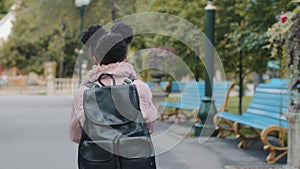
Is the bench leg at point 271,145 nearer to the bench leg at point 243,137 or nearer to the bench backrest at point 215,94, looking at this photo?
the bench leg at point 243,137

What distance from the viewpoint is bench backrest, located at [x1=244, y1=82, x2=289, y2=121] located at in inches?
276

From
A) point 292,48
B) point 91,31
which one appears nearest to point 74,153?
point 292,48

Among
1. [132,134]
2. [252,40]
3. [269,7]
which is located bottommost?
[132,134]

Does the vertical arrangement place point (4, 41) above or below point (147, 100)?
above

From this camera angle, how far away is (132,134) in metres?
2.66

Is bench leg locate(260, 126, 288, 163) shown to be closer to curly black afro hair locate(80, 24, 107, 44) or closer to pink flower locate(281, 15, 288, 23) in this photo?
pink flower locate(281, 15, 288, 23)

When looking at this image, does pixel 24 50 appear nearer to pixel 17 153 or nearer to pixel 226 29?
pixel 226 29

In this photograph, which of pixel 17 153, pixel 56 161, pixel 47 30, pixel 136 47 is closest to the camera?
pixel 56 161

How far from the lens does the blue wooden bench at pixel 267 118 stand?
6426 millimetres

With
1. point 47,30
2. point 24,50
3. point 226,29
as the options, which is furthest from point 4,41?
point 226,29

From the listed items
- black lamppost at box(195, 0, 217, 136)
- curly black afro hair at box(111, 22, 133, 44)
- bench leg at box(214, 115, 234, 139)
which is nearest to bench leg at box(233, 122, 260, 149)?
bench leg at box(214, 115, 234, 139)

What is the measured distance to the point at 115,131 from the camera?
8.73 feet

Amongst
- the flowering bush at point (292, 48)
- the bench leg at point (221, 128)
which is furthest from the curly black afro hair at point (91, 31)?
the bench leg at point (221, 128)

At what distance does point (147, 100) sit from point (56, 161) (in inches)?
157
